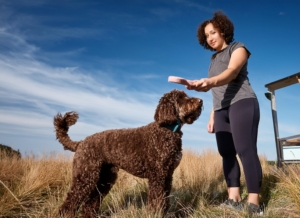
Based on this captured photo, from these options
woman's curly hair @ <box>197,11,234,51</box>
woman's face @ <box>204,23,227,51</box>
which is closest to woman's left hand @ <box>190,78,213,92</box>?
woman's face @ <box>204,23,227,51</box>

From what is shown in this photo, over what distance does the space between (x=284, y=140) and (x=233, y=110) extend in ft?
16.0

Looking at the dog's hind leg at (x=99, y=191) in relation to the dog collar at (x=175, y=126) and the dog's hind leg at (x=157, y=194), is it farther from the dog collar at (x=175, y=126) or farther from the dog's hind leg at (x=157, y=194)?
the dog collar at (x=175, y=126)

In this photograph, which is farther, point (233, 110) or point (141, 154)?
point (233, 110)

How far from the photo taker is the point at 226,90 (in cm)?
409

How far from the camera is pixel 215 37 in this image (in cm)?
425

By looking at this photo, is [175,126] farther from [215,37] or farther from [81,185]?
[215,37]

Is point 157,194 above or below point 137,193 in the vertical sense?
above

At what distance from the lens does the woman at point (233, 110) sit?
12.5ft

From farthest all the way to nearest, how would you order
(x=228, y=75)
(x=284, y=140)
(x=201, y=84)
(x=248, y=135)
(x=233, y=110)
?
(x=284, y=140) < (x=233, y=110) < (x=248, y=135) < (x=228, y=75) < (x=201, y=84)

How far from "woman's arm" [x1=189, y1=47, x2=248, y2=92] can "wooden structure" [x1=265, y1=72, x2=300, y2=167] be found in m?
4.36

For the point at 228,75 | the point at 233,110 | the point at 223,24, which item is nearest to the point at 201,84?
the point at 228,75

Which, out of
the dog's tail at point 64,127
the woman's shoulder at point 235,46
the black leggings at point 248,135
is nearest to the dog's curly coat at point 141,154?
the dog's tail at point 64,127

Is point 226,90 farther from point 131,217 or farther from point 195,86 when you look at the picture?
point 131,217

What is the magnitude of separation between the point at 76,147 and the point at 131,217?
131cm
